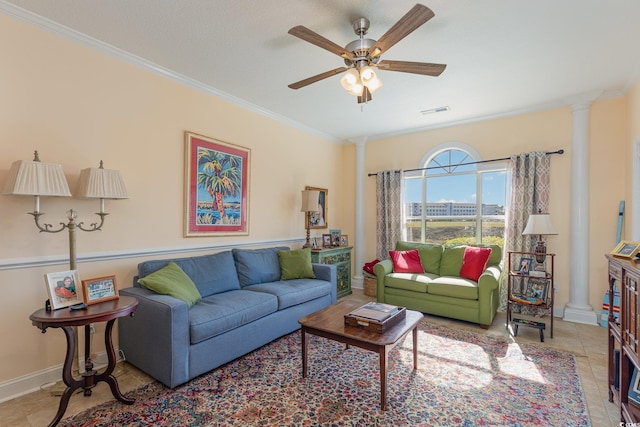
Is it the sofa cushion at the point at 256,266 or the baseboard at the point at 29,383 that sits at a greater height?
the sofa cushion at the point at 256,266

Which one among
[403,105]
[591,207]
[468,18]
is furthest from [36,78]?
[591,207]

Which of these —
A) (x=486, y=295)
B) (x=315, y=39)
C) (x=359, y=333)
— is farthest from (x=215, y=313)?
(x=486, y=295)

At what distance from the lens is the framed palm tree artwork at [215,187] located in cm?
324

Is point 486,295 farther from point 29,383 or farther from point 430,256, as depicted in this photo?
point 29,383

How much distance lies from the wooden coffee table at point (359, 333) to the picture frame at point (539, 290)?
1789 millimetres

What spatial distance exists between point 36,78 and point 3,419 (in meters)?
2.36

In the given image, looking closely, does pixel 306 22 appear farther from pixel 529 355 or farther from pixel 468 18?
pixel 529 355

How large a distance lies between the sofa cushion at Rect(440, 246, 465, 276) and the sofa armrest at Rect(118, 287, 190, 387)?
3.28 meters

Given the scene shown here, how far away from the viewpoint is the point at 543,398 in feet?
6.97

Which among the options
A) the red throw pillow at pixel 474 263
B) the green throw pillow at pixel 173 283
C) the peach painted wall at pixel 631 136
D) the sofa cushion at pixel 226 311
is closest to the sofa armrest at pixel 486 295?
the red throw pillow at pixel 474 263

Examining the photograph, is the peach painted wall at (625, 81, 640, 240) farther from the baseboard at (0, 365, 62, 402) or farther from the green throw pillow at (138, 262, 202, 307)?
the baseboard at (0, 365, 62, 402)

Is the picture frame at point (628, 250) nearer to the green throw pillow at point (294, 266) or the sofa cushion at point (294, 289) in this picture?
the sofa cushion at point (294, 289)

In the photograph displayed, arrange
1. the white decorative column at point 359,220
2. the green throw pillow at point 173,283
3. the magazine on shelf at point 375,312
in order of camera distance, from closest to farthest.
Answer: the magazine on shelf at point 375,312 < the green throw pillow at point 173,283 < the white decorative column at point 359,220

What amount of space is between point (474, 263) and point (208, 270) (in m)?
3.18
